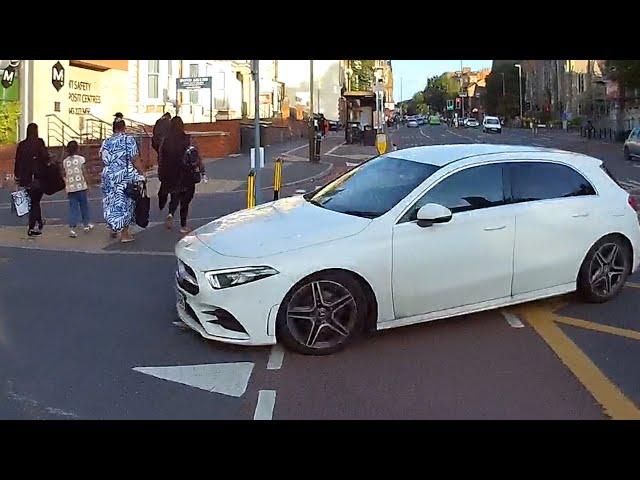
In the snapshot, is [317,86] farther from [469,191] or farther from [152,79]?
[469,191]

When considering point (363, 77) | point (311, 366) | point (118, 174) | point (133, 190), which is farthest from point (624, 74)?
point (363, 77)

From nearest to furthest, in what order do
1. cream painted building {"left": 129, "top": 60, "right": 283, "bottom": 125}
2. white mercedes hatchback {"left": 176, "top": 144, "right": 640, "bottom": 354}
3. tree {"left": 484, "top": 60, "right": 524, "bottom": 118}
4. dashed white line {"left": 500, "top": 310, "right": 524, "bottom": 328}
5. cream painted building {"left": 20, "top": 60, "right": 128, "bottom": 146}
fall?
white mercedes hatchback {"left": 176, "top": 144, "right": 640, "bottom": 354} → dashed white line {"left": 500, "top": 310, "right": 524, "bottom": 328} → cream painted building {"left": 20, "top": 60, "right": 128, "bottom": 146} → cream painted building {"left": 129, "top": 60, "right": 283, "bottom": 125} → tree {"left": 484, "top": 60, "right": 524, "bottom": 118}

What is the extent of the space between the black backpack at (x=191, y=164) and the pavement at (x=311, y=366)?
342 centimetres

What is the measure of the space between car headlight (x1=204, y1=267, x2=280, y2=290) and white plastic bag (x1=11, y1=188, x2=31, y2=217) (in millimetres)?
6506

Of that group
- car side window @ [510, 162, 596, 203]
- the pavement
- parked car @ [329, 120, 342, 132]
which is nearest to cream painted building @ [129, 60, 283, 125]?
car side window @ [510, 162, 596, 203]

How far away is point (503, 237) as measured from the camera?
21.5 feet

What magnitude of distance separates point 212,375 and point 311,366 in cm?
72

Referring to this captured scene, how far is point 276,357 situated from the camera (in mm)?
5863

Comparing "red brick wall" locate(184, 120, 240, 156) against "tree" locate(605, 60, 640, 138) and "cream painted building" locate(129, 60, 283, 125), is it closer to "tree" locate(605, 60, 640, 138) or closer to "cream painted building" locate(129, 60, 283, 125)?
"cream painted building" locate(129, 60, 283, 125)

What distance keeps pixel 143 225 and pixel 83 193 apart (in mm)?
1260

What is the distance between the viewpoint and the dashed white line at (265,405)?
4.70m

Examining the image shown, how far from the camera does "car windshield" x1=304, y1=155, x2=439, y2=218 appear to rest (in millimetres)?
6445

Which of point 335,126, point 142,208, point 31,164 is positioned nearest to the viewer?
point 142,208
